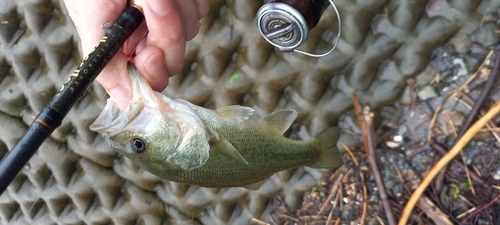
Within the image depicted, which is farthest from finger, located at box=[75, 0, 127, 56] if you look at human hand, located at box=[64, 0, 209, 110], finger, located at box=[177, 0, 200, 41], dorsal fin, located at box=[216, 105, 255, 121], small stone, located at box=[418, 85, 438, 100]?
small stone, located at box=[418, 85, 438, 100]

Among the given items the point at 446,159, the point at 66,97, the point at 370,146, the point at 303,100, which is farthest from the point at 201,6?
the point at 446,159

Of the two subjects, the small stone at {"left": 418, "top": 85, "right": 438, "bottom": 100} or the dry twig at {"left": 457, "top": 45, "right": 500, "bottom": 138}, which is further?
the small stone at {"left": 418, "top": 85, "right": 438, "bottom": 100}

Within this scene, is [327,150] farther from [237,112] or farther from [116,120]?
[116,120]

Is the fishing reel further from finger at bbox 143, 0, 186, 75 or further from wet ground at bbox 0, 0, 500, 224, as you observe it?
wet ground at bbox 0, 0, 500, 224

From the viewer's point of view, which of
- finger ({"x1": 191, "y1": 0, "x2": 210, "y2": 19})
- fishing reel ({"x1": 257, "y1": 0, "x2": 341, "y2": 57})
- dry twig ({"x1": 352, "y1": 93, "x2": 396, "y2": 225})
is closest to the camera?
fishing reel ({"x1": 257, "y1": 0, "x2": 341, "y2": 57})

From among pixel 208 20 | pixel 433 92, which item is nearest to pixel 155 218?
pixel 208 20

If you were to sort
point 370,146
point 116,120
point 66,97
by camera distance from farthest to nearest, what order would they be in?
point 370,146 → point 116,120 → point 66,97
